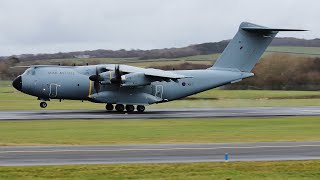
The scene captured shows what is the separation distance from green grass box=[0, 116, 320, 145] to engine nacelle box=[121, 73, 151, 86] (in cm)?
854

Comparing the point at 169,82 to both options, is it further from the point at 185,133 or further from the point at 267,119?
the point at 185,133

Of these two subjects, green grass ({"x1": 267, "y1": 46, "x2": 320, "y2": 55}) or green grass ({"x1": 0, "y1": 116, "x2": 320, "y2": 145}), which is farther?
green grass ({"x1": 267, "y1": 46, "x2": 320, "y2": 55})

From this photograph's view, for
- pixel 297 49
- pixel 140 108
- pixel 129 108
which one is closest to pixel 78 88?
pixel 129 108

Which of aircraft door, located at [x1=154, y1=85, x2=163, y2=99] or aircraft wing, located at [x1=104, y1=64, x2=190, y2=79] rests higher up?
aircraft wing, located at [x1=104, y1=64, x2=190, y2=79]

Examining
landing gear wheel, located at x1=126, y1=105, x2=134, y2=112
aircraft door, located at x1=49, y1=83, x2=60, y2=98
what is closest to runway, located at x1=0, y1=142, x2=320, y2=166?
aircraft door, located at x1=49, y1=83, x2=60, y2=98

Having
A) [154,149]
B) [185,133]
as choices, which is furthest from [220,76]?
[154,149]

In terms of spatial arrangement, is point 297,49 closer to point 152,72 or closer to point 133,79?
point 152,72

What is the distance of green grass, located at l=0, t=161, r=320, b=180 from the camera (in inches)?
750

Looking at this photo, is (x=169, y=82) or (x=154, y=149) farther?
(x=169, y=82)

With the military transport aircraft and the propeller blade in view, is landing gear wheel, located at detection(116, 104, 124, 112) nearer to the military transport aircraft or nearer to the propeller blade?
the military transport aircraft

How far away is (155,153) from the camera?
24.4 metres

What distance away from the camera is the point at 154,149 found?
84.3 feet

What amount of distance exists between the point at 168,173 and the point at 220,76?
34.5 metres

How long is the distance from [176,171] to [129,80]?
103 feet
